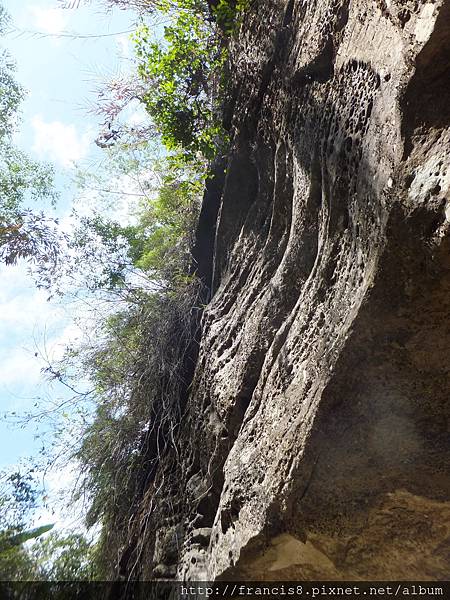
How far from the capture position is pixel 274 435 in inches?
95.3

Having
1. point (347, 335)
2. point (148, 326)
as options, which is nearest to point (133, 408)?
point (148, 326)

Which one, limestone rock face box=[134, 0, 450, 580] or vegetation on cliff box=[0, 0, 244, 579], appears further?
vegetation on cliff box=[0, 0, 244, 579]

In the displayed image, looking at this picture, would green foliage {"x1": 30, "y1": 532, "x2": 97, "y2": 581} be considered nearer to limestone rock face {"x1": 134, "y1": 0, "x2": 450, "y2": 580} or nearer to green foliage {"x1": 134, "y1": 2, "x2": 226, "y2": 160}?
limestone rock face {"x1": 134, "y1": 0, "x2": 450, "y2": 580}

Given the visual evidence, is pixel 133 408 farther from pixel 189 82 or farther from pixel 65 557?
pixel 189 82

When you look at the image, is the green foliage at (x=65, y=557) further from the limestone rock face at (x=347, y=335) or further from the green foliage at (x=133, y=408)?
the limestone rock face at (x=347, y=335)

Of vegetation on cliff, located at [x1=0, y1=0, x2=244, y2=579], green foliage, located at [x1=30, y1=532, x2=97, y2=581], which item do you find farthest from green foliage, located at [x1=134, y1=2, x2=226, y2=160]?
green foliage, located at [x1=30, y1=532, x2=97, y2=581]

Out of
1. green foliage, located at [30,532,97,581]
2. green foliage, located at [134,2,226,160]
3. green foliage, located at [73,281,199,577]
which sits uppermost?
green foliage, located at [134,2,226,160]

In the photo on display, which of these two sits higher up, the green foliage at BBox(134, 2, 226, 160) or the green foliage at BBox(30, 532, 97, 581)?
the green foliage at BBox(134, 2, 226, 160)

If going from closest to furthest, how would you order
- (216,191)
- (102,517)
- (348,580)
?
1. (348,580)
2. (102,517)
3. (216,191)

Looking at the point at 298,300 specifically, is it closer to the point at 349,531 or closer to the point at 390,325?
the point at 390,325

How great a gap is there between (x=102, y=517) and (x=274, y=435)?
96.3 inches

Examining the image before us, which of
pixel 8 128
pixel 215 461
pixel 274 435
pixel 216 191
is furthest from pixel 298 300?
pixel 8 128

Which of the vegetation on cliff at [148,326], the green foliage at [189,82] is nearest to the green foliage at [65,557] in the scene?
the vegetation on cliff at [148,326]

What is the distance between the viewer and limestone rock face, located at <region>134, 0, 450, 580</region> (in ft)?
5.90
